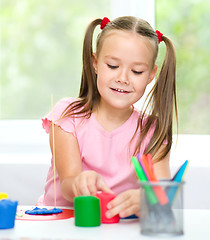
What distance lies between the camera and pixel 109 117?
1309 mm

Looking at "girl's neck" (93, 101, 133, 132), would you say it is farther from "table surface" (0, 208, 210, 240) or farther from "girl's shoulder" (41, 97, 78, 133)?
"table surface" (0, 208, 210, 240)

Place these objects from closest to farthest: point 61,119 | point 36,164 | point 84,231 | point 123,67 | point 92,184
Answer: point 84,231
point 92,184
point 123,67
point 61,119
point 36,164

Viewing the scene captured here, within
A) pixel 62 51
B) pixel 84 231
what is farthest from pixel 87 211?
pixel 62 51

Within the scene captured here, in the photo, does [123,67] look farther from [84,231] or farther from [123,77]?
[84,231]

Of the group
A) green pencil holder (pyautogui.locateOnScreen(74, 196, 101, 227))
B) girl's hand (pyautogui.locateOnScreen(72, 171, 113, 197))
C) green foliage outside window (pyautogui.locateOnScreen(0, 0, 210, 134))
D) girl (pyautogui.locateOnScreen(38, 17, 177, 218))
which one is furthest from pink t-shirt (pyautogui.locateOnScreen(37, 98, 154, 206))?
green foliage outside window (pyautogui.locateOnScreen(0, 0, 210, 134))

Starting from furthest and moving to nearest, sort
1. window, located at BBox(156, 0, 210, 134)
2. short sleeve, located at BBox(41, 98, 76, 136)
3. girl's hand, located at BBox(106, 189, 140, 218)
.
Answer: window, located at BBox(156, 0, 210, 134) → short sleeve, located at BBox(41, 98, 76, 136) → girl's hand, located at BBox(106, 189, 140, 218)

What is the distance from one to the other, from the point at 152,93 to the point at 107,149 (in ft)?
0.61

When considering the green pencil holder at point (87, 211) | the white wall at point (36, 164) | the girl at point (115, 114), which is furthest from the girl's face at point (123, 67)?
the green pencil holder at point (87, 211)

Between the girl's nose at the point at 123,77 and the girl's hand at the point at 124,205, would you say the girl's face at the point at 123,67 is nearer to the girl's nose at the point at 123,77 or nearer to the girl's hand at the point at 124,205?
the girl's nose at the point at 123,77

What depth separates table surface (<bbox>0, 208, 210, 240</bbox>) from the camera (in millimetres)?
745

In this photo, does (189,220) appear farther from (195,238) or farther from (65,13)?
(65,13)

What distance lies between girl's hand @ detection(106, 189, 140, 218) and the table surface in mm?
18

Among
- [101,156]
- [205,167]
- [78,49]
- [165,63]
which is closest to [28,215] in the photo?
[101,156]

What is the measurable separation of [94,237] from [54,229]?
3.4 inches
